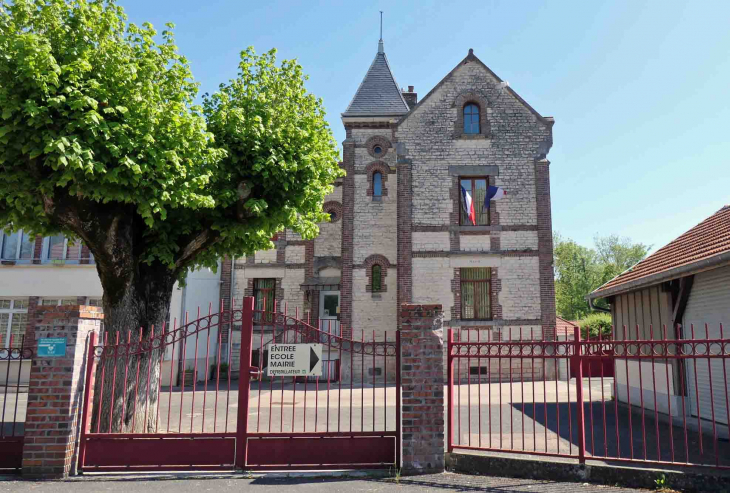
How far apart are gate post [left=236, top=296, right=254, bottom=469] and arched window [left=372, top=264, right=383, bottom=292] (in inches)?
535

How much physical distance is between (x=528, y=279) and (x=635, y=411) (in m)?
7.03

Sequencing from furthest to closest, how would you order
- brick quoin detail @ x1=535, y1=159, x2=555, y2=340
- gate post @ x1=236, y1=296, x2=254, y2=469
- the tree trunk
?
brick quoin detail @ x1=535, y1=159, x2=555, y2=340
the tree trunk
gate post @ x1=236, y1=296, x2=254, y2=469

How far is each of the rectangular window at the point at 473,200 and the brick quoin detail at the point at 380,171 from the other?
9.89 ft

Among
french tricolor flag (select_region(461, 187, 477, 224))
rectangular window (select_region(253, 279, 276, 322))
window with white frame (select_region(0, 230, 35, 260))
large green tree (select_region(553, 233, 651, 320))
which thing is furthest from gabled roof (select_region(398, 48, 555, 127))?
large green tree (select_region(553, 233, 651, 320))

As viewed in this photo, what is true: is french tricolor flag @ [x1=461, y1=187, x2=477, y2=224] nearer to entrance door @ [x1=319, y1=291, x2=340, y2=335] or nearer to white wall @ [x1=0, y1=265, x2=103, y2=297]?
entrance door @ [x1=319, y1=291, x2=340, y2=335]

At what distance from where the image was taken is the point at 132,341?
28.5ft

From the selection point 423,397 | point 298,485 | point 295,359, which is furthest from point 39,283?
point 423,397

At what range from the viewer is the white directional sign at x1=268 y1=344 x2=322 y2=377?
708 centimetres

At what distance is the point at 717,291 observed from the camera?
10305 mm

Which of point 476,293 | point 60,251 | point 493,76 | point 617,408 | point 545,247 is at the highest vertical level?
point 493,76

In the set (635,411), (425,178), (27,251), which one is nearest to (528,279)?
(425,178)

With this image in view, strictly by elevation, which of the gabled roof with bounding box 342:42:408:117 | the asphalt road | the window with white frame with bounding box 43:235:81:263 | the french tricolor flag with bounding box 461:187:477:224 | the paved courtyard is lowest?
the asphalt road

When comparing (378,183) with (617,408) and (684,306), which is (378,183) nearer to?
(684,306)

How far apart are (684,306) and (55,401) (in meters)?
11.2
